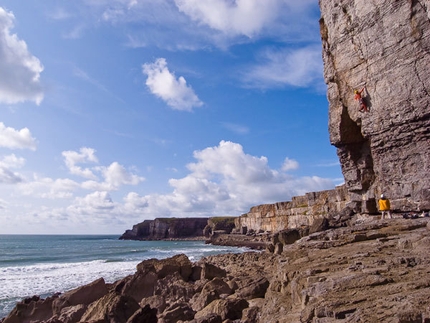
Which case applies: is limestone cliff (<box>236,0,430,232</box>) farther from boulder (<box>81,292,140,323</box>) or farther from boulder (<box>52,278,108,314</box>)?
boulder (<box>52,278,108,314</box>)

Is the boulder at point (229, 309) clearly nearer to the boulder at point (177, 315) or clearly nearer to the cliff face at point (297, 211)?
the boulder at point (177, 315)

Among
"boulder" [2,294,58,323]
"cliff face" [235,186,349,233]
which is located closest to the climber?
"boulder" [2,294,58,323]

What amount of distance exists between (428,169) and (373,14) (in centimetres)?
910

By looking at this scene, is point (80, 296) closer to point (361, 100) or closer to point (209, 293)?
point (209, 293)

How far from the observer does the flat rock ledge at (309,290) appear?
201 inches

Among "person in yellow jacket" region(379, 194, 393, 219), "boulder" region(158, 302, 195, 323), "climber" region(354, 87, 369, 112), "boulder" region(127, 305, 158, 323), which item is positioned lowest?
"boulder" region(158, 302, 195, 323)

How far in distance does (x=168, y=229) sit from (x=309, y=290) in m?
138

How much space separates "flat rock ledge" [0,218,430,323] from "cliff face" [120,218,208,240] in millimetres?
125233

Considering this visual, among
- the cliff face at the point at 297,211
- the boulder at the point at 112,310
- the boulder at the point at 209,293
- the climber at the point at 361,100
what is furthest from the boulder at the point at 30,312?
the cliff face at the point at 297,211

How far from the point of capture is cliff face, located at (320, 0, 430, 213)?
1691 cm

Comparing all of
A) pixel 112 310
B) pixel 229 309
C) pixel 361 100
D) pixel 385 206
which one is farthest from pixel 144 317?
pixel 361 100

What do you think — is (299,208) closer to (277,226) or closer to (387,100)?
(277,226)

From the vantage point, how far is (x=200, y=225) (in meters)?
150

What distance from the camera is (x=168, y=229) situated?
13988 cm
